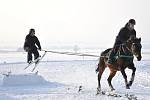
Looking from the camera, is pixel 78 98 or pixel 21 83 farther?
pixel 21 83

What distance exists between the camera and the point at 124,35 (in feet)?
53.7

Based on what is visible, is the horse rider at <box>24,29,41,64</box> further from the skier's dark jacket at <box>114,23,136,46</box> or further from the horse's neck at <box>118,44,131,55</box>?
the horse's neck at <box>118,44,131,55</box>

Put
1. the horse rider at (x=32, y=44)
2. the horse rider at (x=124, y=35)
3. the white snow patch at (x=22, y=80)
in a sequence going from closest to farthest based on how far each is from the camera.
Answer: the horse rider at (x=124, y=35), the horse rider at (x=32, y=44), the white snow patch at (x=22, y=80)

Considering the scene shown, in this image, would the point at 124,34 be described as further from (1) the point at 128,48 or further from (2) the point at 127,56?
(2) the point at 127,56

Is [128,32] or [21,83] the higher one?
[128,32]

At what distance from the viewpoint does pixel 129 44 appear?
621 inches

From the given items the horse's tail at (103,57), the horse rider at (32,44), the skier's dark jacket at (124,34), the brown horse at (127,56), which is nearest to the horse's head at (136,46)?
the brown horse at (127,56)

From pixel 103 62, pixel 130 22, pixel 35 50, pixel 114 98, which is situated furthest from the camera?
pixel 35 50

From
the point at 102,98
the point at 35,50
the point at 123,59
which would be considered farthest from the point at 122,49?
the point at 35,50

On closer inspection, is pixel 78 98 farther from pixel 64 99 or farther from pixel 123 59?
pixel 123 59

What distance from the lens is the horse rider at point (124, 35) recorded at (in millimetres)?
16125

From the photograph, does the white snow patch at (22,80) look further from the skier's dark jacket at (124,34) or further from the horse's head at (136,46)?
the horse's head at (136,46)

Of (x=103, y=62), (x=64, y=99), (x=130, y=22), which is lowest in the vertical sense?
(x=64, y=99)

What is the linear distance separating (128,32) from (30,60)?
26.0 ft
